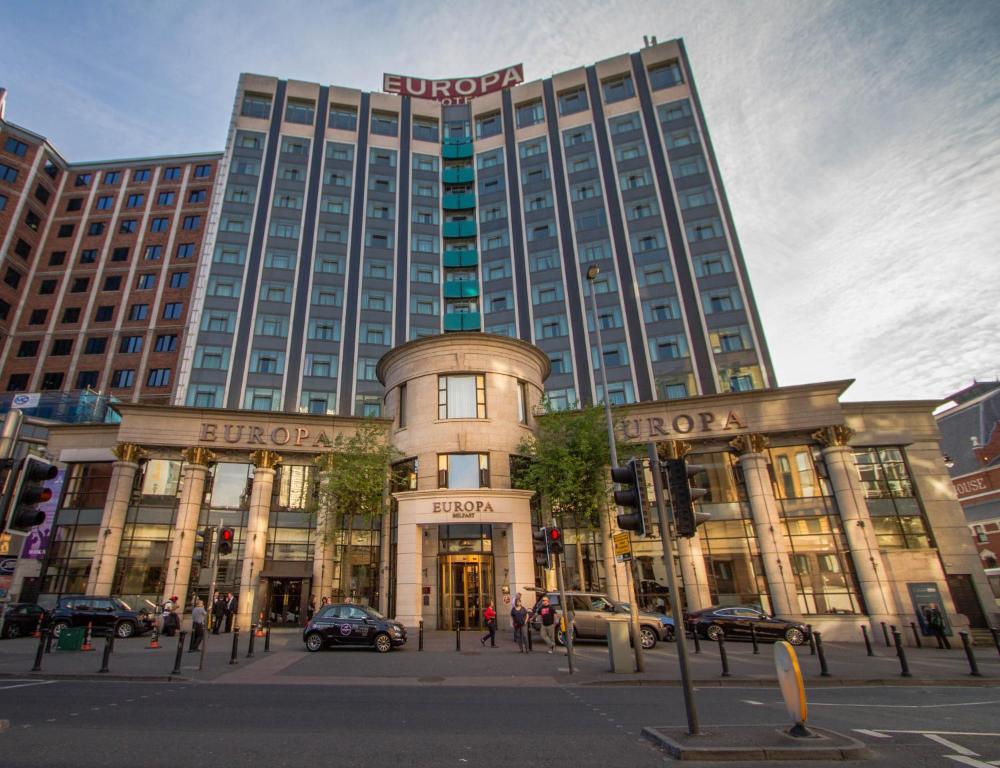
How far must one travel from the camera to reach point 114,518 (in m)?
28.2

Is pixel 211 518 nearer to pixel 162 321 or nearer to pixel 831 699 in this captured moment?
pixel 831 699

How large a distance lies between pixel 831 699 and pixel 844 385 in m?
21.0

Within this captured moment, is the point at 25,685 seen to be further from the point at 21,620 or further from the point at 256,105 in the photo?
the point at 256,105

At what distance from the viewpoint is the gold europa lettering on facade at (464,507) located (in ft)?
82.9

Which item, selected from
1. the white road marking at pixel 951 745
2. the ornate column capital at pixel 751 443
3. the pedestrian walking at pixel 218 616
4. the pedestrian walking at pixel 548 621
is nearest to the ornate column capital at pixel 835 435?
the ornate column capital at pixel 751 443

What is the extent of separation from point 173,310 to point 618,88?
Result: 5542 centimetres

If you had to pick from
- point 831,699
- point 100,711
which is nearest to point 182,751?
point 100,711

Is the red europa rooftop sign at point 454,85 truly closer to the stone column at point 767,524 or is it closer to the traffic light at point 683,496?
the stone column at point 767,524

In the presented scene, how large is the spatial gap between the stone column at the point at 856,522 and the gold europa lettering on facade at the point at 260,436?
2766 centimetres

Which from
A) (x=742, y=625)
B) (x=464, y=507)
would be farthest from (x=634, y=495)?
(x=742, y=625)

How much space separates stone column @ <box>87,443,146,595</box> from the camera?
88.7 ft

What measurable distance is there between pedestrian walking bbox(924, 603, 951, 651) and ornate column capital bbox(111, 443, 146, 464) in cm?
4040

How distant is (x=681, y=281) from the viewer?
48656 mm

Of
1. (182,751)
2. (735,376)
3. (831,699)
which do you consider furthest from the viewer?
(735,376)
